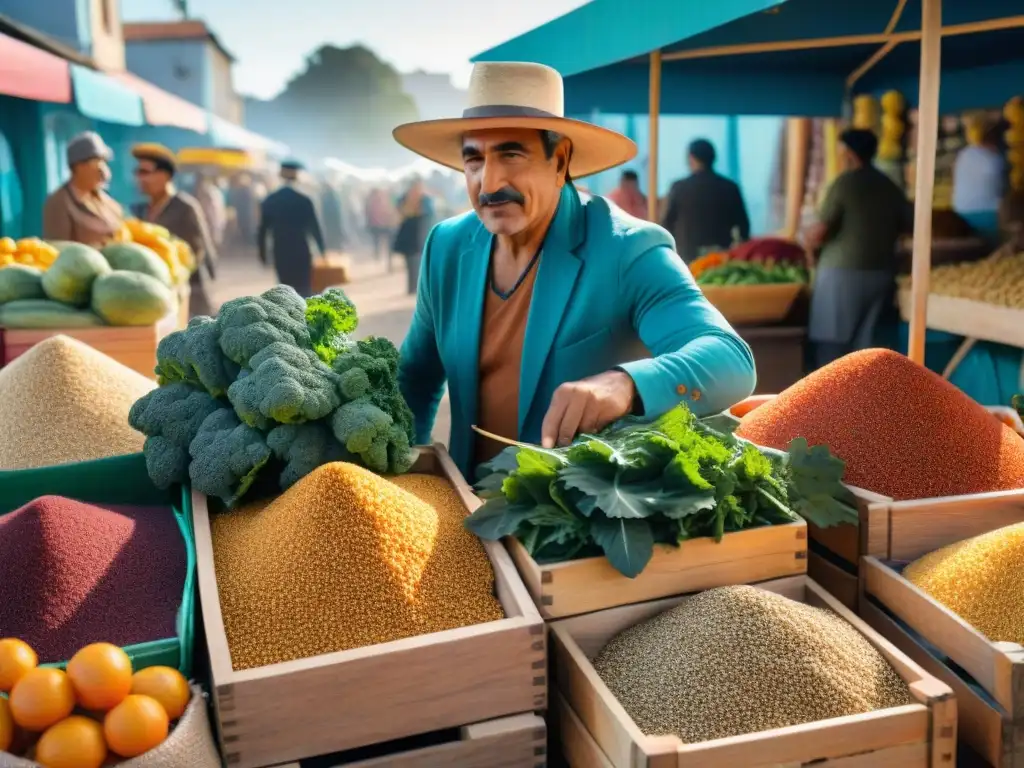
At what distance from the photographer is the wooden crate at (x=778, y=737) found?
44.7 inches

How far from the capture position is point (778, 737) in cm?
116

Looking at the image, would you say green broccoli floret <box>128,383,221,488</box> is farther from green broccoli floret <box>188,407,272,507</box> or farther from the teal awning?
the teal awning

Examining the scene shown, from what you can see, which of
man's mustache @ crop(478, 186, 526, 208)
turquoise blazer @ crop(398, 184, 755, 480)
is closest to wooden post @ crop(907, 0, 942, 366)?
turquoise blazer @ crop(398, 184, 755, 480)

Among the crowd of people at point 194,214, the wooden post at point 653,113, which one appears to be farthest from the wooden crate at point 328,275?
the wooden post at point 653,113

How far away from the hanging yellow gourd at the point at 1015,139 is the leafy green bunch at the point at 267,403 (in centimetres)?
522

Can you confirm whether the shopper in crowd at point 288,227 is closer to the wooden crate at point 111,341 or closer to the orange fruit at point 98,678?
the wooden crate at point 111,341

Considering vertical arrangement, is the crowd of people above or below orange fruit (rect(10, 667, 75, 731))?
above

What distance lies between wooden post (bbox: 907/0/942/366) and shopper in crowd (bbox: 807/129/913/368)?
2080 millimetres

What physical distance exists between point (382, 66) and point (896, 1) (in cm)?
6602

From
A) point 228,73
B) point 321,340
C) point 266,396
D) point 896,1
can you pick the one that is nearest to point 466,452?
point 321,340

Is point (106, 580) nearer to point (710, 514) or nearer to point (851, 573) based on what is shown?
point (710, 514)

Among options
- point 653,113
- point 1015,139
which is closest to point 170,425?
point 653,113

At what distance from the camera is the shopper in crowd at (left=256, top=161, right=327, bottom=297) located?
8219 mm

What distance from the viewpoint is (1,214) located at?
9266mm
